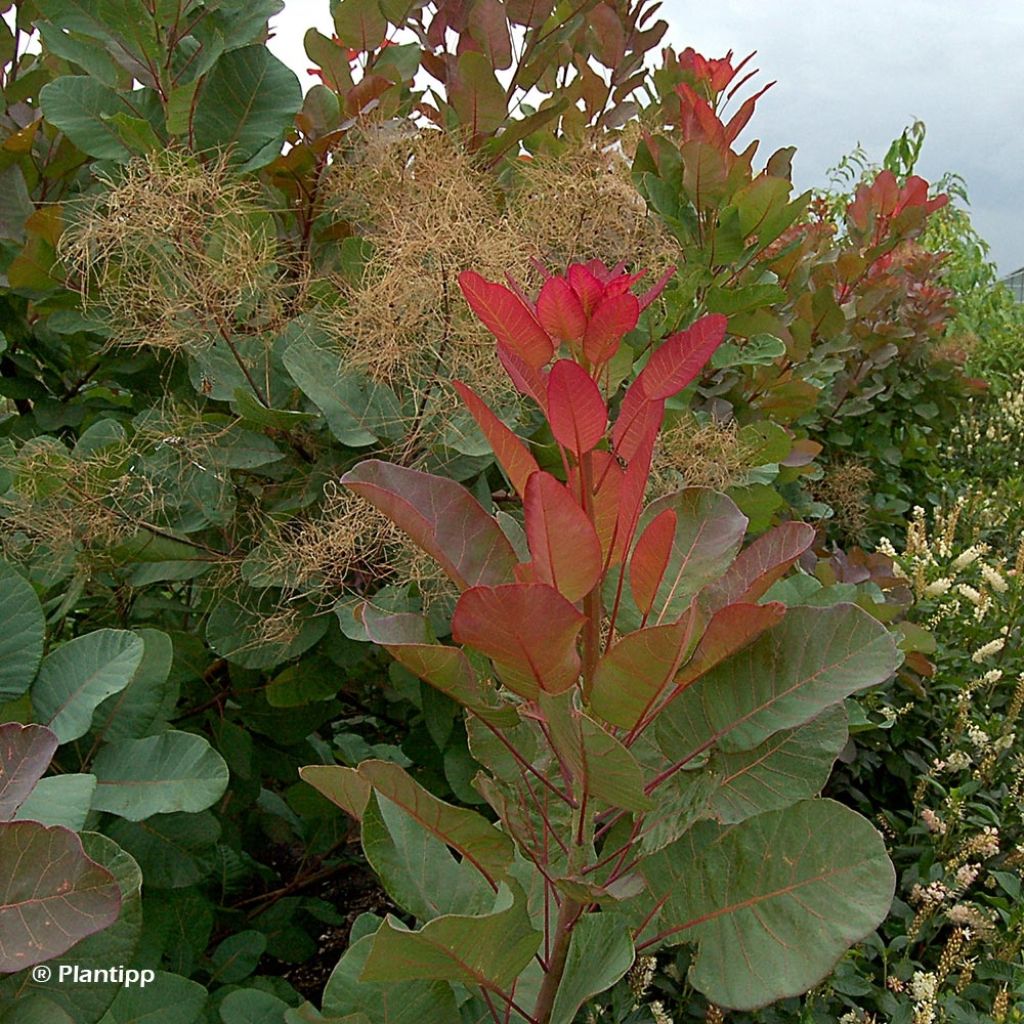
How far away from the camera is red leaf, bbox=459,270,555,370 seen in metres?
0.83

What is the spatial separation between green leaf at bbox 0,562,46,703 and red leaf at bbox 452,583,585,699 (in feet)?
1.82

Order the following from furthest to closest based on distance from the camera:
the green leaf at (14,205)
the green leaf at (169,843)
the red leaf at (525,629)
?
the green leaf at (14,205)
the green leaf at (169,843)
the red leaf at (525,629)

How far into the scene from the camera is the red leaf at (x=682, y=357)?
84 centimetres

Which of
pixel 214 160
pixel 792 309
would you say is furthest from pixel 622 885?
pixel 792 309

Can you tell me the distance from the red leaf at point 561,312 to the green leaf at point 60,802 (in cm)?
58

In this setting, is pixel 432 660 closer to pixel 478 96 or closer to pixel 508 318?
pixel 508 318

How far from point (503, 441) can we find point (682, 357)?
0.54ft

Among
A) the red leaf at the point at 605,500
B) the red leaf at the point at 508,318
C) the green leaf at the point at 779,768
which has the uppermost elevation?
the red leaf at the point at 508,318

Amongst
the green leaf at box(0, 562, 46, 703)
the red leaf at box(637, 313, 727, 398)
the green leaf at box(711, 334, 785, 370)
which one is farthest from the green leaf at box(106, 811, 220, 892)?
the green leaf at box(711, 334, 785, 370)

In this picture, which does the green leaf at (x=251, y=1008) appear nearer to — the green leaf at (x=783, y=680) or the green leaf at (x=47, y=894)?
the green leaf at (x=47, y=894)

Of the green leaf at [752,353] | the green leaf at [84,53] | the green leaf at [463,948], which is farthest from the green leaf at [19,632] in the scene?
the green leaf at [752,353]

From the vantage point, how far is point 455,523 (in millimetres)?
893

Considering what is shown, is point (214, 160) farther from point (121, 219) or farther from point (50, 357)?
point (50, 357)

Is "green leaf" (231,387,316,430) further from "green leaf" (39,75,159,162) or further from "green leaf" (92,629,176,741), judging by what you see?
"green leaf" (39,75,159,162)
